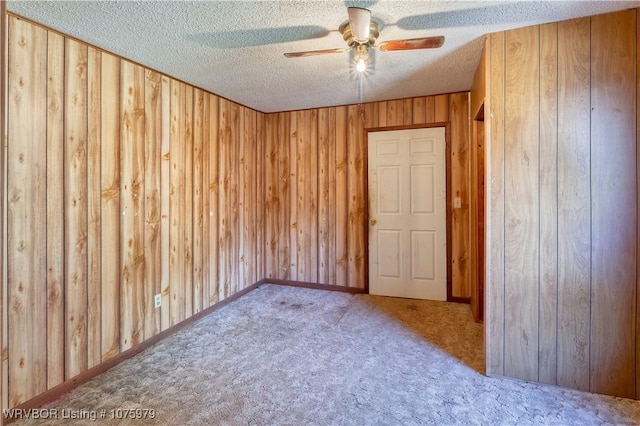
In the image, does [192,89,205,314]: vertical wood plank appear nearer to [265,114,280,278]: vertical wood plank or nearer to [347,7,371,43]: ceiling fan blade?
[265,114,280,278]: vertical wood plank

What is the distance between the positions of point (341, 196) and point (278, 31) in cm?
243

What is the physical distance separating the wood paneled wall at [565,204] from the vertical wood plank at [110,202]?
2.78 meters

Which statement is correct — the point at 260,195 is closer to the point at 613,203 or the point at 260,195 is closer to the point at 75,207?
the point at 75,207

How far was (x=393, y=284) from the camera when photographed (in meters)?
4.29

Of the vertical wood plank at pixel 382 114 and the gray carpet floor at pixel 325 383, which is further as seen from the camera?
the vertical wood plank at pixel 382 114

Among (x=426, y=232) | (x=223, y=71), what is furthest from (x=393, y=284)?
(x=223, y=71)

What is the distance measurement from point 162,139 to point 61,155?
2.99 ft

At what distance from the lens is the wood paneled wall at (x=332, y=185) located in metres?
3.98

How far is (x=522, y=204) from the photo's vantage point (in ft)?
7.79

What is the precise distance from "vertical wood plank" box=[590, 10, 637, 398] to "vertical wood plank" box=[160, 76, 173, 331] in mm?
3275

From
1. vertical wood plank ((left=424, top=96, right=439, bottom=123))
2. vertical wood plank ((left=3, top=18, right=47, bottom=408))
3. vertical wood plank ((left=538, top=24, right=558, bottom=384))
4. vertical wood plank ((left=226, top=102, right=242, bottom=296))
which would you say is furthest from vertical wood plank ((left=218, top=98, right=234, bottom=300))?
vertical wood plank ((left=538, top=24, right=558, bottom=384))

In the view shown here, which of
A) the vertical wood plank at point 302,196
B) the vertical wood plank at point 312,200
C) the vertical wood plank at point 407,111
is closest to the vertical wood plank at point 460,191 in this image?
the vertical wood plank at point 407,111

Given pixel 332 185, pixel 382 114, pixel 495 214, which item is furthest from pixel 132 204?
pixel 382 114

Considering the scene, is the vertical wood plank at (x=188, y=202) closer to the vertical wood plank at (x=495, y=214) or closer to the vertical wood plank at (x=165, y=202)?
the vertical wood plank at (x=165, y=202)
